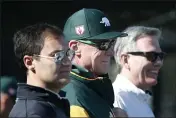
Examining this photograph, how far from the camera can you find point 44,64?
264 centimetres

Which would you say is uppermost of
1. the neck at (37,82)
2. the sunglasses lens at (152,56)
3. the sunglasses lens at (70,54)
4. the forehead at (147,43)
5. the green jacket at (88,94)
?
the sunglasses lens at (70,54)

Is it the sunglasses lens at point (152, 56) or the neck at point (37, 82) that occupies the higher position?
the neck at point (37, 82)

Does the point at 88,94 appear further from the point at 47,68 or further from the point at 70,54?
the point at 47,68

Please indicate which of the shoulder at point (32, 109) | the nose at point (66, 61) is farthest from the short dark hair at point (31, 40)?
the shoulder at point (32, 109)

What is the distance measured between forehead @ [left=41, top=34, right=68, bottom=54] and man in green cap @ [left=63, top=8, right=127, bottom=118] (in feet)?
1.01

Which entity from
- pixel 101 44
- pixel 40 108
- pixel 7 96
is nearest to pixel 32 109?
pixel 40 108

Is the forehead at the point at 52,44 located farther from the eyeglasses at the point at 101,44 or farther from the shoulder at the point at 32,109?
the eyeglasses at the point at 101,44

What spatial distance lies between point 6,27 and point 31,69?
3348 mm

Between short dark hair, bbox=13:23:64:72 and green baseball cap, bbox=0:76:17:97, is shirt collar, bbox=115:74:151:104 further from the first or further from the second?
short dark hair, bbox=13:23:64:72

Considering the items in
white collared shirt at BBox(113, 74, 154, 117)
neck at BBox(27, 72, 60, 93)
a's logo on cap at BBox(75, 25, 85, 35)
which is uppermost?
a's logo on cap at BBox(75, 25, 85, 35)

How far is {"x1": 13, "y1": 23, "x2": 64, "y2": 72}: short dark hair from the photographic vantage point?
8.70ft

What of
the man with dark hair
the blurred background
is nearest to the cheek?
the man with dark hair

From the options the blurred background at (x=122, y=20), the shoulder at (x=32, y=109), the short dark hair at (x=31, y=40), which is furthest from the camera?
the blurred background at (x=122, y=20)

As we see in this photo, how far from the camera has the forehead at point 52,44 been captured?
105 inches
